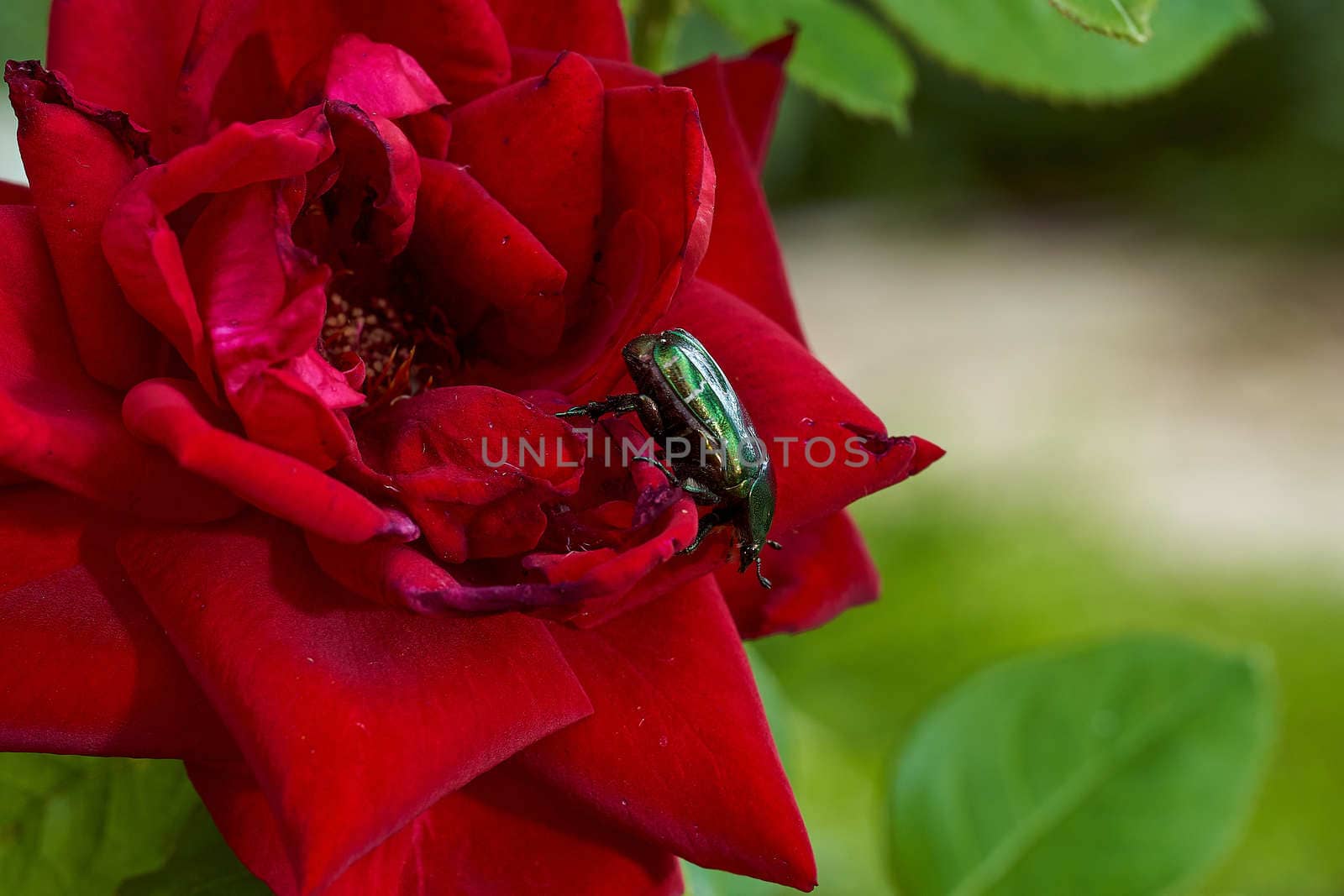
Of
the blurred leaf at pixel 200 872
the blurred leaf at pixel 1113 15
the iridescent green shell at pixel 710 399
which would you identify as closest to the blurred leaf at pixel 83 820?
the blurred leaf at pixel 200 872

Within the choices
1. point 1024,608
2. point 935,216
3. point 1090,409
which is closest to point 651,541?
point 1024,608

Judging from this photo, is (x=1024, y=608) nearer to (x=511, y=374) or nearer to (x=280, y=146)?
(x=511, y=374)

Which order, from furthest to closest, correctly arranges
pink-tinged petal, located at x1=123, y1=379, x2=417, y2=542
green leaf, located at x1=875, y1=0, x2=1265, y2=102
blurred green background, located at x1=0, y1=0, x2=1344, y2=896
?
blurred green background, located at x1=0, y1=0, x2=1344, y2=896 < green leaf, located at x1=875, y1=0, x2=1265, y2=102 < pink-tinged petal, located at x1=123, y1=379, x2=417, y2=542

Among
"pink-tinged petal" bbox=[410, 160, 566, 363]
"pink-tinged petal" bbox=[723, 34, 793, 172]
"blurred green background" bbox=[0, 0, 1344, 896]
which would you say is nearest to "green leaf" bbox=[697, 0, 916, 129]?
"blurred green background" bbox=[0, 0, 1344, 896]

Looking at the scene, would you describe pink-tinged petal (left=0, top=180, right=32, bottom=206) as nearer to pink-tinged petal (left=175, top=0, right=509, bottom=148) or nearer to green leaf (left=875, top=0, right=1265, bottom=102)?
pink-tinged petal (left=175, top=0, right=509, bottom=148)

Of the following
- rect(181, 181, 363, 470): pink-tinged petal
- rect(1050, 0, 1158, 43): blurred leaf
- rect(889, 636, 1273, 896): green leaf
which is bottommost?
rect(889, 636, 1273, 896): green leaf

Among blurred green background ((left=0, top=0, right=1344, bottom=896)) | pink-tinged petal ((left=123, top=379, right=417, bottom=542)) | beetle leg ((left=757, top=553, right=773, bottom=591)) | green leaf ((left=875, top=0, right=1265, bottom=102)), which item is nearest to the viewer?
pink-tinged petal ((left=123, top=379, right=417, bottom=542))

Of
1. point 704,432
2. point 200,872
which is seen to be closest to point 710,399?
point 704,432
